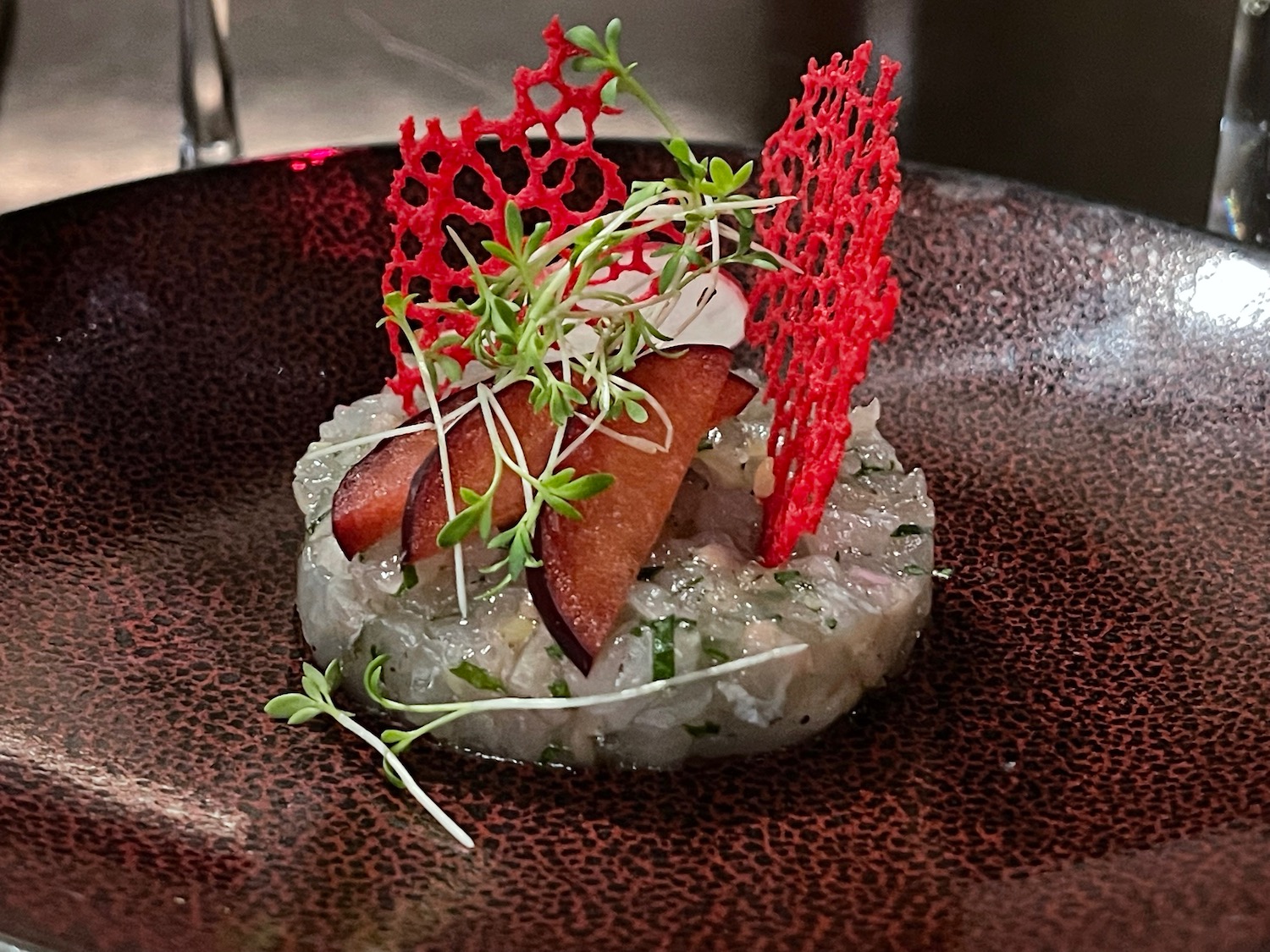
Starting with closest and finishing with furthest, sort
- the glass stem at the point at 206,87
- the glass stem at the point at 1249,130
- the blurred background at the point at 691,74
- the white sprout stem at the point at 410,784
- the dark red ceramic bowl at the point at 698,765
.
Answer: the dark red ceramic bowl at the point at 698,765 → the white sprout stem at the point at 410,784 → the glass stem at the point at 1249,130 → the glass stem at the point at 206,87 → the blurred background at the point at 691,74

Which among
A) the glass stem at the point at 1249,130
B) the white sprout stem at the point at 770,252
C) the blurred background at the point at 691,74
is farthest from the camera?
the blurred background at the point at 691,74

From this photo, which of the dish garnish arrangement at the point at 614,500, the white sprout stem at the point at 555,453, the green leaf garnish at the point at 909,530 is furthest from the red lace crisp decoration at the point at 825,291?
the white sprout stem at the point at 555,453

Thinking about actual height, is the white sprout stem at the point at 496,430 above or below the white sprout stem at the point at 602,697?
above

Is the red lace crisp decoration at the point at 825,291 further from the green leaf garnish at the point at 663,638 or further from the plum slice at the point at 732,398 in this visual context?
the green leaf garnish at the point at 663,638

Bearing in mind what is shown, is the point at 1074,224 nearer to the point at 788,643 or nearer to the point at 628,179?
the point at 628,179

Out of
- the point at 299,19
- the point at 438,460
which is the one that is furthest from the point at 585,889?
the point at 299,19

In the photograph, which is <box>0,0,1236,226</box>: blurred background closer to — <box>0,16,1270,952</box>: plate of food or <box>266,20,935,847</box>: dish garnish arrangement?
<box>0,16,1270,952</box>: plate of food
